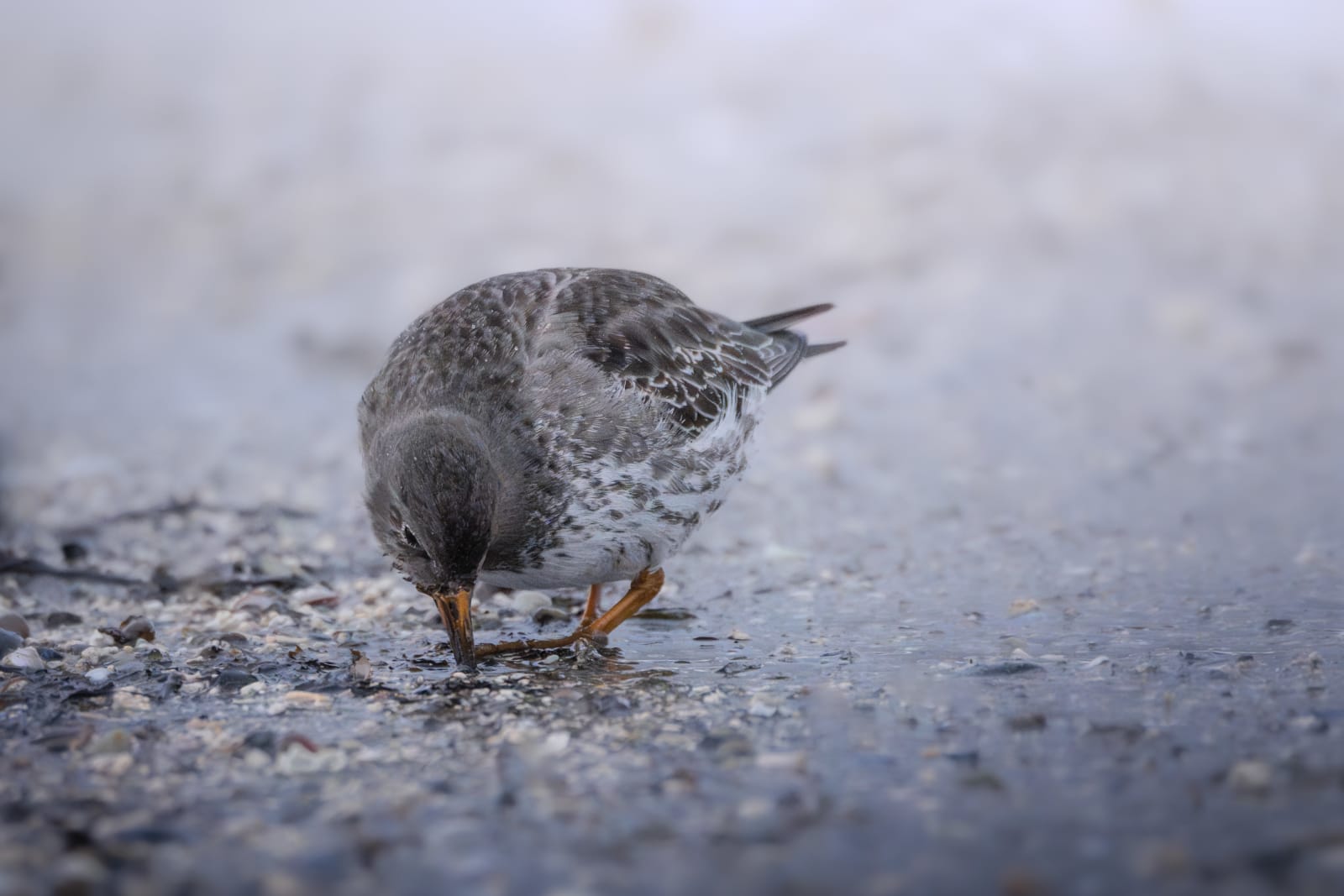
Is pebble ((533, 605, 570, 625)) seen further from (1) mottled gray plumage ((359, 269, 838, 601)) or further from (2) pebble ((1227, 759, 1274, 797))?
(2) pebble ((1227, 759, 1274, 797))

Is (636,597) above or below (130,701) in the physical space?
above

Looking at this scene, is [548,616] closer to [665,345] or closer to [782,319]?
[665,345]

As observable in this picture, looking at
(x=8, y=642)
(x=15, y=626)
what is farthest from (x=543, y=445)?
(x=15, y=626)

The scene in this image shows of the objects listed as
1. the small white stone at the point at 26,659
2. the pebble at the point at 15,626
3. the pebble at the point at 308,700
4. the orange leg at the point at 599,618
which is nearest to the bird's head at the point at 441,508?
the orange leg at the point at 599,618

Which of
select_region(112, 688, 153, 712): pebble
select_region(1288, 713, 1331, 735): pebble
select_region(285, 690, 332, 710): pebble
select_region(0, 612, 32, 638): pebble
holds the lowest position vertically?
select_region(1288, 713, 1331, 735): pebble

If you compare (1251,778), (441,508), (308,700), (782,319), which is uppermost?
(782,319)

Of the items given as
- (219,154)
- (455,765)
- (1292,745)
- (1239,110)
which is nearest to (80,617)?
(455,765)

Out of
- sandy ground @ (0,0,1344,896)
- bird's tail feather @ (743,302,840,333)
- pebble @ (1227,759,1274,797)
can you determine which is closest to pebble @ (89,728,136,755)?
sandy ground @ (0,0,1344,896)

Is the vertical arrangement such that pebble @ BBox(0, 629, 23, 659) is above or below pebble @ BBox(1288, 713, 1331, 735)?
above

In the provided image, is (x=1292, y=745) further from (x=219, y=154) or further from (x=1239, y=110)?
(x=219, y=154)
